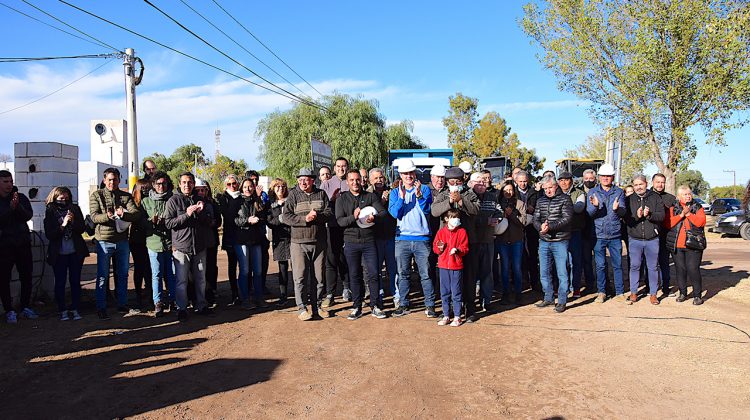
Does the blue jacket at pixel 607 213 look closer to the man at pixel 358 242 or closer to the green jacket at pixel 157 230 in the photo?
the man at pixel 358 242

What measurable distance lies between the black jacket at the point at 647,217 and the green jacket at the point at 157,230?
6.60 m

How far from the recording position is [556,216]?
704cm

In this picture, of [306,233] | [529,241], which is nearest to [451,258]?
[306,233]

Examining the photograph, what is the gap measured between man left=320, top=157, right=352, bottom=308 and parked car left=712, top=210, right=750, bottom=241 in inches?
637

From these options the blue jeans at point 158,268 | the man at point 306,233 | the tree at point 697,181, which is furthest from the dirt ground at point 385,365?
the tree at point 697,181

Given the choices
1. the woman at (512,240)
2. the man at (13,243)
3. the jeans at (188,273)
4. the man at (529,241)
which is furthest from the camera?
the man at (529,241)

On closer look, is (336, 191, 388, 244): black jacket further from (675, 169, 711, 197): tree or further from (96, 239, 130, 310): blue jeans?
(675, 169, 711, 197): tree

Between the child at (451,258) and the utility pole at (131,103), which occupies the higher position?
the utility pole at (131,103)

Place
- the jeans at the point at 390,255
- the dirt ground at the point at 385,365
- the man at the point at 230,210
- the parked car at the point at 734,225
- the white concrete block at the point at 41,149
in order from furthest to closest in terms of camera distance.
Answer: the parked car at the point at 734,225 → the white concrete block at the point at 41,149 → the man at the point at 230,210 → the jeans at the point at 390,255 → the dirt ground at the point at 385,365

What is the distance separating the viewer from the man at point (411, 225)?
656cm

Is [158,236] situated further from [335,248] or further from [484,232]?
[484,232]

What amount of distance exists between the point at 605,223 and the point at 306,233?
4.47 m

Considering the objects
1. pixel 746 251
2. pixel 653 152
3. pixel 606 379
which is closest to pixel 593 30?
pixel 653 152

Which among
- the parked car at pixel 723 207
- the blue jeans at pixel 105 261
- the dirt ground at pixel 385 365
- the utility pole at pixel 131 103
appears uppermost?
the utility pole at pixel 131 103
